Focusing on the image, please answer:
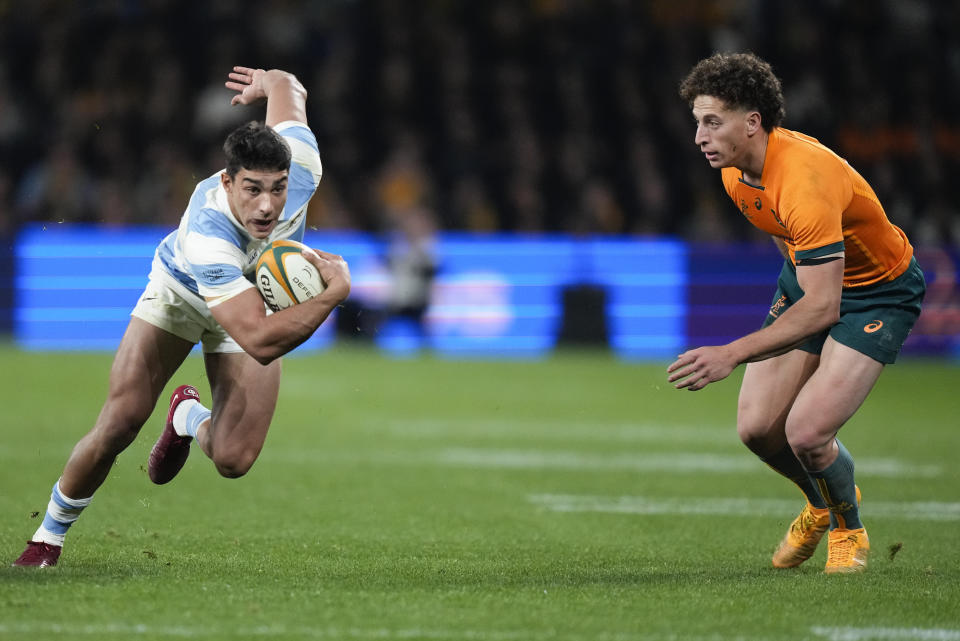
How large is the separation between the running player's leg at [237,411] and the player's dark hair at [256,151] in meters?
1.00

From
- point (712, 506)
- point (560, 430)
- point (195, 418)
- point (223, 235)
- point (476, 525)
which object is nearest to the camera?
point (223, 235)

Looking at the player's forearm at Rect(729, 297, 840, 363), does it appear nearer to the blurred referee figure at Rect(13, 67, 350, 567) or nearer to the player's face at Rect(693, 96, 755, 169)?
the player's face at Rect(693, 96, 755, 169)

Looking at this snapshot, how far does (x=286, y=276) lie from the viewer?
507cm

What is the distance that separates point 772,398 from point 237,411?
7.66 ft

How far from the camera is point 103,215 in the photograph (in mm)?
15359

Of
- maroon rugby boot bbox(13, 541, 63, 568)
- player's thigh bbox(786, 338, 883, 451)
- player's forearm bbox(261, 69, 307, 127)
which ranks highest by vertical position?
player's forearm bbox(261, 69, 307, 127)

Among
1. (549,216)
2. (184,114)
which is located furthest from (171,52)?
(549,216)

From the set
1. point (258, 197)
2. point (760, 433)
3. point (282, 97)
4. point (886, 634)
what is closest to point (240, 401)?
point (258, 197)

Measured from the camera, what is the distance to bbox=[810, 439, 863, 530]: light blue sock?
5508mm

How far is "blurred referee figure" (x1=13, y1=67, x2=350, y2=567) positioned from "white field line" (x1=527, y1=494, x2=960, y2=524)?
7.34 ft

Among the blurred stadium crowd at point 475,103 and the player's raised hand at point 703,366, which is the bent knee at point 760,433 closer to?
the player's raised hand at point 703,366

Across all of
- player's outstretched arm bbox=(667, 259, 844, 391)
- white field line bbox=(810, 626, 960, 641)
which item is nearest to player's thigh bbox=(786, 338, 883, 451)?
player's outstretched arm bbox=(667, 259, 844, 391)

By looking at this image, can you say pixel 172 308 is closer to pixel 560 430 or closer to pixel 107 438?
pixel 107 438

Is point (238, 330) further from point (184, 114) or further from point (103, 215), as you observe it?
point (184, 114)
